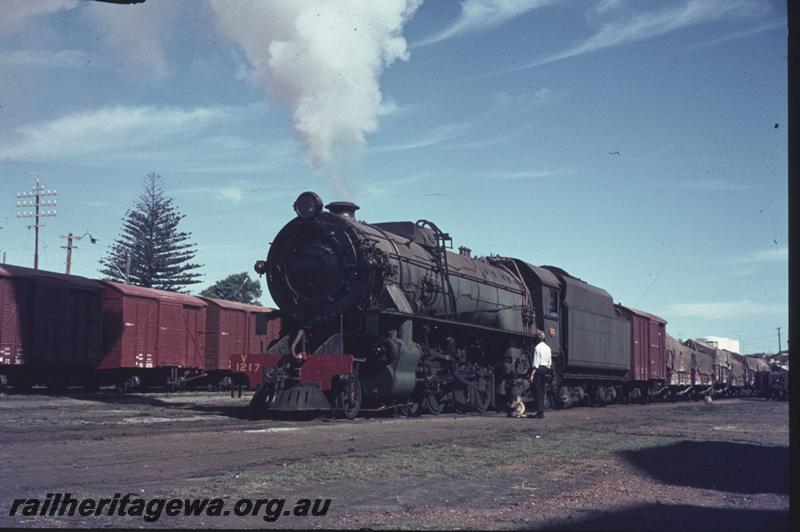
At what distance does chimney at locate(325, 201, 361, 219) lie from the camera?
16.7 meters

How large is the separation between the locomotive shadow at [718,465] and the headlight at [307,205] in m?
8.14

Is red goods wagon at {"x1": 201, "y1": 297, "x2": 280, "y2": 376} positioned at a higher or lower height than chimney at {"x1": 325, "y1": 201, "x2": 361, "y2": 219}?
lower

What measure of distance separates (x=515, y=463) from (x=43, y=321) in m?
19.0

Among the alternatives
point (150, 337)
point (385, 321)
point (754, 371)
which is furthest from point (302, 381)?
point (754, 371)

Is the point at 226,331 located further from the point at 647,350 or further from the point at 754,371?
the point at 754,371

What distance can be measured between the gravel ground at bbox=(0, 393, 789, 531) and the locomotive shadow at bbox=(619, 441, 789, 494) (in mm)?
26

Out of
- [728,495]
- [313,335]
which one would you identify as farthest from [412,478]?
[313,335]

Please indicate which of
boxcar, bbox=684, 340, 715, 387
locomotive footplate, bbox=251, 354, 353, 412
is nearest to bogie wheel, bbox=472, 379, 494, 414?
locomotive footplate, bbox=251, 354, 353, 412

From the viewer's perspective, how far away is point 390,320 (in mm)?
15633

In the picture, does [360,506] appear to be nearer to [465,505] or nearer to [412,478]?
[465,505]

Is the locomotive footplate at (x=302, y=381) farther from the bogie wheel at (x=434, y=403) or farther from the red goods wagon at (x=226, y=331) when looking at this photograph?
the red goods wagon at (x=226, y=331)

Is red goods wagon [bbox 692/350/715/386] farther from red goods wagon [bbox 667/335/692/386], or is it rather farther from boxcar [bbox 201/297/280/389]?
boxcar [bbox 201/297/280/389]

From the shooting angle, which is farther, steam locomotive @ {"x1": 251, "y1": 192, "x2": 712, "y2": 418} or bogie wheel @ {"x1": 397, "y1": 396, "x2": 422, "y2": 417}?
bogie wheel @ {"x1": 397, "y1": 396, "x2": 422, "y2": 417}

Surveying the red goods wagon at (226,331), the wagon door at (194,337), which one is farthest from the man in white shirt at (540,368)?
the wagon door at (194,337)
